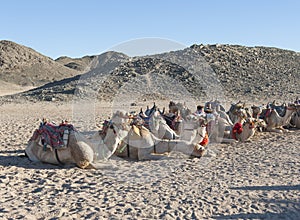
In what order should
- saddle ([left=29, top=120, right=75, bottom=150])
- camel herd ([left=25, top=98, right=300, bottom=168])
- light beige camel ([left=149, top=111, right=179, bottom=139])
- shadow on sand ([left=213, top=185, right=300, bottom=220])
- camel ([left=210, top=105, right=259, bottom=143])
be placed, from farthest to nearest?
camel ([left=210, top=105, right=259, bottom=143]), light beige camel ([left=149, top=111, right=179, bottom=139]), camel herd ([left=25, top=98, right=300, bottom=168]), saddle ([left=29, top=120, right=75, bottom=150]), shadow on sand ([left=213, top=185, right=300, bottom=220])

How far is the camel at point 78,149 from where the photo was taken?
756 centimetres

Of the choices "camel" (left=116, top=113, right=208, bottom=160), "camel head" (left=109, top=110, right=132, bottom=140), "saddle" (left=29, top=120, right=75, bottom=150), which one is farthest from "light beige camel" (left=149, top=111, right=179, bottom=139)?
"saddle" (left=29, top=120, right=75, bottom=150)

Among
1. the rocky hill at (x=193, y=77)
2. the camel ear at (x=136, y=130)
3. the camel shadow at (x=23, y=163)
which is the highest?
the rocky hill at (x=193, y=77)

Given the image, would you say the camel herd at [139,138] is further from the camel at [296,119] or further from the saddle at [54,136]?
the camel at [296,119]

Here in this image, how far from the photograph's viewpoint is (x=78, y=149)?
24.7 ft

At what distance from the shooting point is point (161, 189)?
6547 mm

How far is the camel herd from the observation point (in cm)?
763

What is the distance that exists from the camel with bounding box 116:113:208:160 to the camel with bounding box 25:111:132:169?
0.31 metres

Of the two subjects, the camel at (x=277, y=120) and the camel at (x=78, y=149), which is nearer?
the camel at (x=78, y=149)

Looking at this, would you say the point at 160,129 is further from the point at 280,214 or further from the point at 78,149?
the point at 280,214

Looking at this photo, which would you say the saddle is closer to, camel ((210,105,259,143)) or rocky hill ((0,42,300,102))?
camel ((210,105,259,143))

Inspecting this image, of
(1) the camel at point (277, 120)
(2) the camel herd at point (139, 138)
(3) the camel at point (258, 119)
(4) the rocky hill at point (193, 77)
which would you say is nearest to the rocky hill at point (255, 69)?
(4) the rocky hill at point (193, 77)

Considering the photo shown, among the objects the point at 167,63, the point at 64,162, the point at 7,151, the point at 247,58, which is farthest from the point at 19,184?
the point at 247,58

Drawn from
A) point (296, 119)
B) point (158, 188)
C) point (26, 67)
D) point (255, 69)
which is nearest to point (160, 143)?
point (158, 188)
